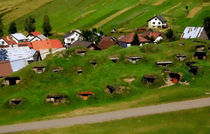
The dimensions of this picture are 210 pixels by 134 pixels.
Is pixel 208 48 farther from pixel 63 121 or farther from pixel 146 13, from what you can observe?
pixel 146 13

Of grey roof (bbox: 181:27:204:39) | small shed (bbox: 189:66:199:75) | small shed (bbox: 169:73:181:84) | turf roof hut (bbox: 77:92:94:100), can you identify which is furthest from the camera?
grey roof (bbox: 181:27:204:39)

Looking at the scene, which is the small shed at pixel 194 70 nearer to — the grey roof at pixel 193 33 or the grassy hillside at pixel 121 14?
the grey roof at pixel 193 33

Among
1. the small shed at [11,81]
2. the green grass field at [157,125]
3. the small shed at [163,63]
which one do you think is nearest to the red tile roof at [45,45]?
the small shed at [11,81]

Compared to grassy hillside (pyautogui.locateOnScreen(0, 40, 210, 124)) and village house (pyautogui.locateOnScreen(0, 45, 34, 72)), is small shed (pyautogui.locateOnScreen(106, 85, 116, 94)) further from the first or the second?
village house (pyautogui.locateOnScreen(0, 45, 34, 72))

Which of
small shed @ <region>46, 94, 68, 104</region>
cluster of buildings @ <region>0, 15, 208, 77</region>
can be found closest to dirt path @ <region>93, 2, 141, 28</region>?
cluster of buildings @ <region>0, 15, 208, 77</region>

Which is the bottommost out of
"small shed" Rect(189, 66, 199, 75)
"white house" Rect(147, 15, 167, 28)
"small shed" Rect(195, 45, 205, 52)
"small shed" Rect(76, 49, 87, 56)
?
"small shed" Rect(189, 66, 199, 75)
